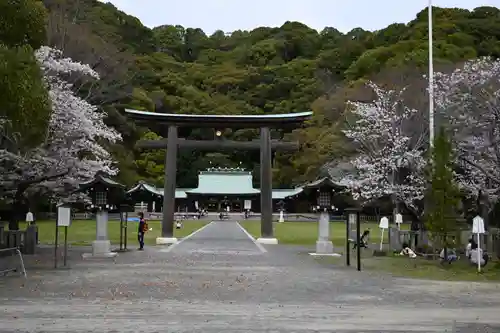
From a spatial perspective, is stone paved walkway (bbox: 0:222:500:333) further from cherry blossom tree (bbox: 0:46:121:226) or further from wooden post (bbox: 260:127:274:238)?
wooden post (bbox: 260:127:274:238)

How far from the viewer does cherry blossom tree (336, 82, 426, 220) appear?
2573 cm

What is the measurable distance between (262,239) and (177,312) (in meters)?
19.4

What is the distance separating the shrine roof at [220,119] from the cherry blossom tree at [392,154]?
4.13m

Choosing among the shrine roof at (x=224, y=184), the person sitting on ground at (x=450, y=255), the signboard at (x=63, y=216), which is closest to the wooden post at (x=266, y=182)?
the person sitting on ground at (x=450, y=255)

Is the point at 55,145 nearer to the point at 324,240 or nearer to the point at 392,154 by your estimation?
the point at 324,240

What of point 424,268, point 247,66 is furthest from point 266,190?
point 247,66

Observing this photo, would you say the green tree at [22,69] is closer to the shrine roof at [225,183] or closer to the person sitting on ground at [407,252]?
the person sitting on ground at [407,252]

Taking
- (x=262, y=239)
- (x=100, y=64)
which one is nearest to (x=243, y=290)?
(x=262, y=239)

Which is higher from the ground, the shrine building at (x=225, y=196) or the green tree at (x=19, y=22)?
the green tree at (x=19, y=22)

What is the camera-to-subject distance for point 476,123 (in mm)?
18906

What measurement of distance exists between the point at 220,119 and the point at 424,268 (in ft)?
45.4

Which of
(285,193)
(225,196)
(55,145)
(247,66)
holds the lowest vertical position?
(225,196)

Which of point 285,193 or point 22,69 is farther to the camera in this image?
point 285,193

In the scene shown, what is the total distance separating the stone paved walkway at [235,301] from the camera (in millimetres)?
8188
